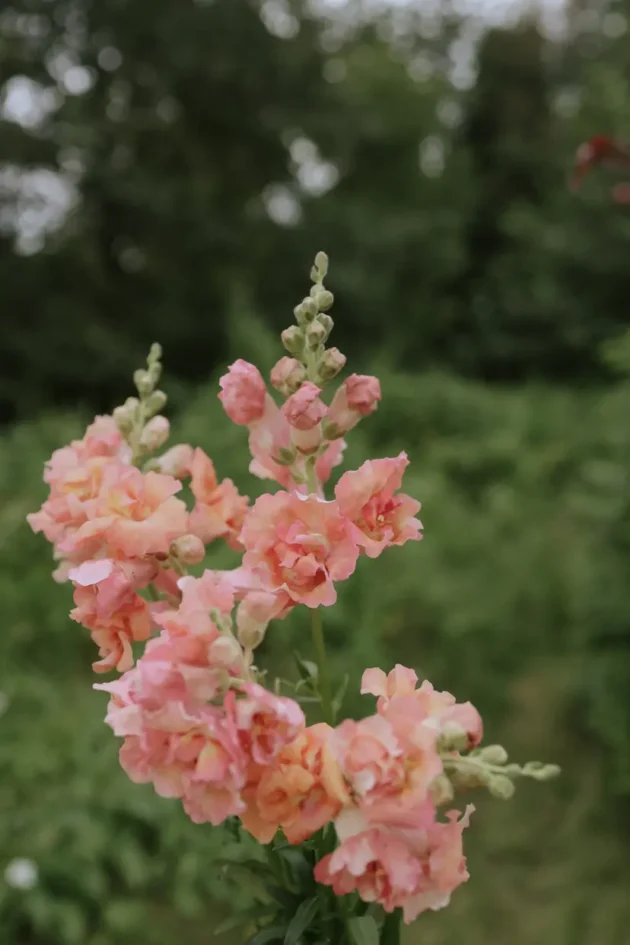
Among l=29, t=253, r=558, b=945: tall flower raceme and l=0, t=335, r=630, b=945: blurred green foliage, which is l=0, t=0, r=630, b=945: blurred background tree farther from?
l=29, t=253, r=558, b=945: tall flower raceme

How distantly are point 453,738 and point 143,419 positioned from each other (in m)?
0.43

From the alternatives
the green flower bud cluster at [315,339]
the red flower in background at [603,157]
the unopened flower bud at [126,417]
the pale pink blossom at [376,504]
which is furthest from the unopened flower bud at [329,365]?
the red flower in background at [603,157]

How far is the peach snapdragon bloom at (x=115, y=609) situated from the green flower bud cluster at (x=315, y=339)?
0.21m

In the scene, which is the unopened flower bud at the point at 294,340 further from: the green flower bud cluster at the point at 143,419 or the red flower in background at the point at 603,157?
the red flower in background at the point at 603,157

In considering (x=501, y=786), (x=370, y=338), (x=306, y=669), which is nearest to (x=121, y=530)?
(x=306, y=669)

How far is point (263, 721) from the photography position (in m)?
0.56

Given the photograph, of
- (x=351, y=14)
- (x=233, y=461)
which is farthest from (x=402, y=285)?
(x=233, y=461)

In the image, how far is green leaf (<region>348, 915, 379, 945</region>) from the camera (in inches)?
26.3

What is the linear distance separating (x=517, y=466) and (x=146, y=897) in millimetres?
3828

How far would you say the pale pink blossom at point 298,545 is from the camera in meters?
0.63

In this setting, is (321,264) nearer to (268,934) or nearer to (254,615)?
(254,615)

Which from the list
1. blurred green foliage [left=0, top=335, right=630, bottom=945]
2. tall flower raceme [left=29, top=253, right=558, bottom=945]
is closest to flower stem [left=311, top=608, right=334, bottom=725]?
tall flower raceme [left=29, top=253, right=558, bottom=945]

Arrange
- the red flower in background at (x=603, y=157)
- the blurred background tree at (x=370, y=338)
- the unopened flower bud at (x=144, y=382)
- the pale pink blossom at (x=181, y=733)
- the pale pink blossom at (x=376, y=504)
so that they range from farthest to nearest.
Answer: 1. the blurred background tree at (x=370, y=338)
2. the red flower in background at (x=603, y=157)
3. the unopened flower bud at (x=144, y=382)
4. the pale pink blossom at (x=376, y=504)
5. the pale pink blossom at (x=181, y=733)

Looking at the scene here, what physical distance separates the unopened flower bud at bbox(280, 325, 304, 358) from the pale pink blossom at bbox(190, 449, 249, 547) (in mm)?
125
